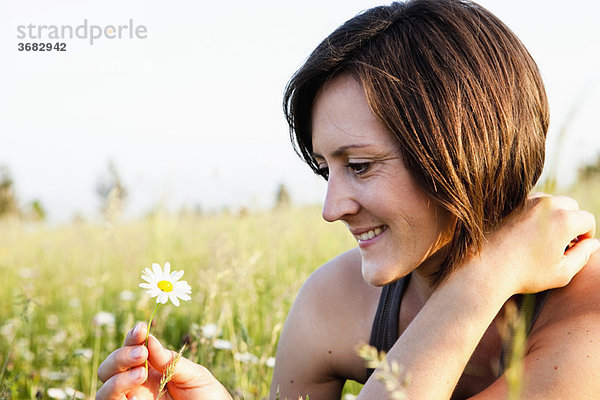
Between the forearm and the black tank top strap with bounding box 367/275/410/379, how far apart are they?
50cm

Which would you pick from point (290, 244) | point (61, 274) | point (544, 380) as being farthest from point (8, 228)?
point (544, 380)

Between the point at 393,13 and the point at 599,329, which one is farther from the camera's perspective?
the point at 393,13

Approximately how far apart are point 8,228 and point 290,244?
429 cm

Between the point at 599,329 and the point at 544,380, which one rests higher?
the point at 599,329

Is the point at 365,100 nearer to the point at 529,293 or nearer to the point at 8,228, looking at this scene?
the point at 529,293

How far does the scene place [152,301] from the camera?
367 cm

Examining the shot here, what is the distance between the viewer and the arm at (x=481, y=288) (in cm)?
141

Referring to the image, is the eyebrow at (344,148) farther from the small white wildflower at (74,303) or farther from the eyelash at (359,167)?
the small white wildflower at (74,303)

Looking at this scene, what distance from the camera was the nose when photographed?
174 centimetres

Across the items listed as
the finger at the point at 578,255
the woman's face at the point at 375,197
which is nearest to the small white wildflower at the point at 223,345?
the woman's face at the point at 375,197

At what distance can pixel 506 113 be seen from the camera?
1.71 m

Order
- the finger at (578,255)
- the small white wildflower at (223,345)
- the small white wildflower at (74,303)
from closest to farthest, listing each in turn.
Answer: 1. the finger at (578,255)
2. the small white wildflower at (223,345)
3. the small white wildflower at (74,303)

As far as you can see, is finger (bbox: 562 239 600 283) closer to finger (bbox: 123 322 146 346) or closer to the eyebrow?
the eyebrow

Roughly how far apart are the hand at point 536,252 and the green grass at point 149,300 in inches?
32.8
